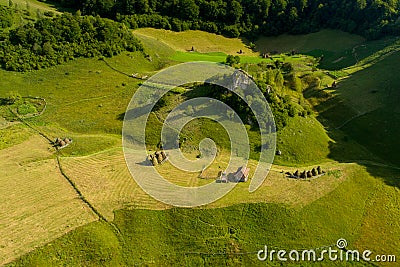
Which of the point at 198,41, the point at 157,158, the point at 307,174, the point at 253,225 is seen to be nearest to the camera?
the point at 253,225

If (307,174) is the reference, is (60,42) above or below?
above

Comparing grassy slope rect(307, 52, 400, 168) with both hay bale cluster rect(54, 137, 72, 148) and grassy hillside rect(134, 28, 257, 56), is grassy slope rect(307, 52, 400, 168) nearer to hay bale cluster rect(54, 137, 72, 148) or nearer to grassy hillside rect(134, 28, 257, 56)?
grassy hillside rect(134, 28, 257, 56)

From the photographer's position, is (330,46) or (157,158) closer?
(157,158)

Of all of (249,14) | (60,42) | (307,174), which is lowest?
(307,174)

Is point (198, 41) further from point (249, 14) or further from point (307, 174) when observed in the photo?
point (307, 174)

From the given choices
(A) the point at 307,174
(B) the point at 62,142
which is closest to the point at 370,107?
(A) the point at 307,174

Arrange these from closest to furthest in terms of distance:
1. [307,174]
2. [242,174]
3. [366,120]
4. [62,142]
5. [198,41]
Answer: [242,174], [307,174], [62,142], [366,120], [198,41]

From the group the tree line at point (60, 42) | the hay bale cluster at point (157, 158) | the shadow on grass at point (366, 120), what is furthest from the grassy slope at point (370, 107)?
the tree line at point (60, 42)

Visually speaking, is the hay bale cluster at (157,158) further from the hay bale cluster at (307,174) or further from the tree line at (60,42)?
the tree line at (60,42)
